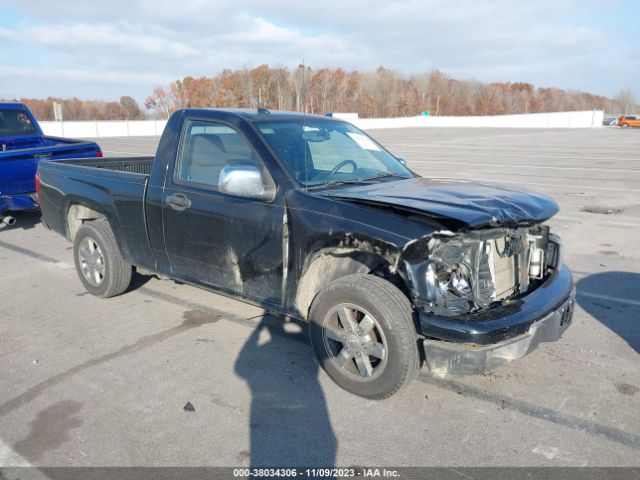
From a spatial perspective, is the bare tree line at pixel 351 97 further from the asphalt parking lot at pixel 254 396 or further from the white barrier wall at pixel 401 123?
the asphalt parking lot at pixel 254 396

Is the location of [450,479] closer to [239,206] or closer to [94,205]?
[239,206]

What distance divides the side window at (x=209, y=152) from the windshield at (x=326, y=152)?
0.73ft

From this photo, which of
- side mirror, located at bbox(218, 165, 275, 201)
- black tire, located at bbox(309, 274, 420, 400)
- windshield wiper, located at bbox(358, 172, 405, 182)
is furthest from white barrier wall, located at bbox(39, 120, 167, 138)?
black tire, located at bbox(309, 274, 420, 400)

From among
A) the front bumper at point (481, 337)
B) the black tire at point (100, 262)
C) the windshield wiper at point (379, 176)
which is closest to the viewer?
the front bumper at point (481, 337)

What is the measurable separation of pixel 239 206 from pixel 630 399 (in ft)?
9.72

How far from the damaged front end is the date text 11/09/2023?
0.71 m

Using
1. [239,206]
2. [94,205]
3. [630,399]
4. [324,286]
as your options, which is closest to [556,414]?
[630,399]

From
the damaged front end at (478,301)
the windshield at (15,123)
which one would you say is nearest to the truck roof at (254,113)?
the damaged front end at (478,301)

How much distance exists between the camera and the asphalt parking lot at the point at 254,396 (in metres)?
3.12

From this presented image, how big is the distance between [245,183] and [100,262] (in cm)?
251

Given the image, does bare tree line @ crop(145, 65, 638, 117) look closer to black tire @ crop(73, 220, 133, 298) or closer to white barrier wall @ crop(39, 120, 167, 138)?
white barrier wall @ crop(39, 120, 167, 138)

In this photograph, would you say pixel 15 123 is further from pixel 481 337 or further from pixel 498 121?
pixel 498 121

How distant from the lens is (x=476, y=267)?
352cm

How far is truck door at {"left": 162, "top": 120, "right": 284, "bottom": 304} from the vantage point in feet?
13.3
